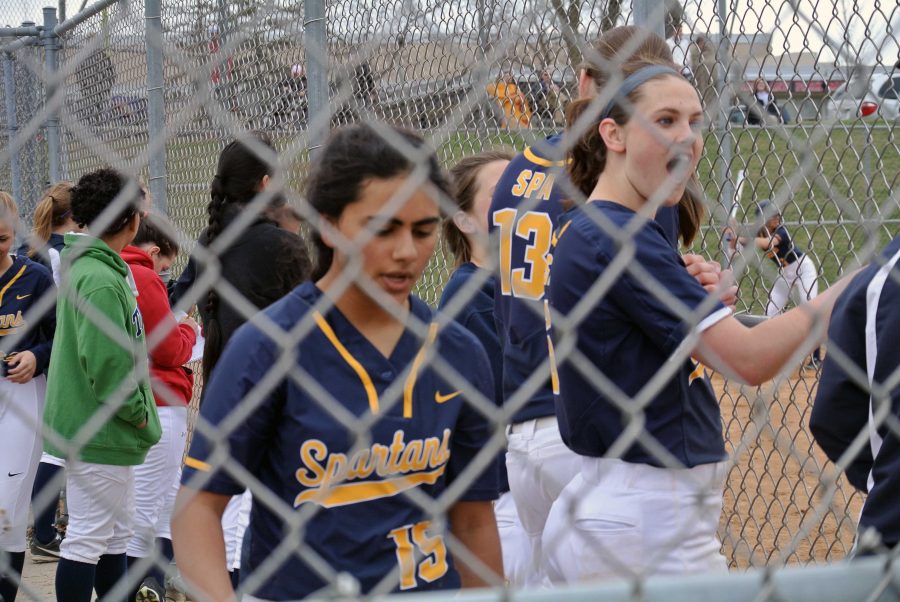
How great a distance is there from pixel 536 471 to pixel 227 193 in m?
1.67

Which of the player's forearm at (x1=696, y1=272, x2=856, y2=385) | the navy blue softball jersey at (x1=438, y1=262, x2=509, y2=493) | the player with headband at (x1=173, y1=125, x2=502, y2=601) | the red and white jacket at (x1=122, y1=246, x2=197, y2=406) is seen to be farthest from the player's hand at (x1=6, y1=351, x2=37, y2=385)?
the player's forearm at (x1=696, y1=272, x2=856, y2=385)

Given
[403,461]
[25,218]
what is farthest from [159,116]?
[25,218]

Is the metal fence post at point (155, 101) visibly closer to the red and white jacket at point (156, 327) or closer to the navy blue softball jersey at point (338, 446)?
the red and white jacket at point (156, 327)

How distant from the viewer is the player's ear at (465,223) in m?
3.69

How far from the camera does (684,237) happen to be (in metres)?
3.05

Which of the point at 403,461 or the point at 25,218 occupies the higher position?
the point at 403,461

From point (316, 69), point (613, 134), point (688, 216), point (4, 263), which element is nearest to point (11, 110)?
point (4, 263)

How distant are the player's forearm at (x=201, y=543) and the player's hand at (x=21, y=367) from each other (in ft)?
9.98

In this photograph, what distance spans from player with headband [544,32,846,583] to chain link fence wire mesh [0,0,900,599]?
122mm

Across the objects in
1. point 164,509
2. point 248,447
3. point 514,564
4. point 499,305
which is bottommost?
point 164,509

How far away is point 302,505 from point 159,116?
2.02m

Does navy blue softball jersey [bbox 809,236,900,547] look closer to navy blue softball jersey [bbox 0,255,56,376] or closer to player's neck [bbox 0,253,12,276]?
navy blue softball jersey [bbox 0,255,56,376]

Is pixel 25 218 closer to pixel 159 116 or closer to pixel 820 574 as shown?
pixel 159 116

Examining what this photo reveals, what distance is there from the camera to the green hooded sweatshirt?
11.7 feet
